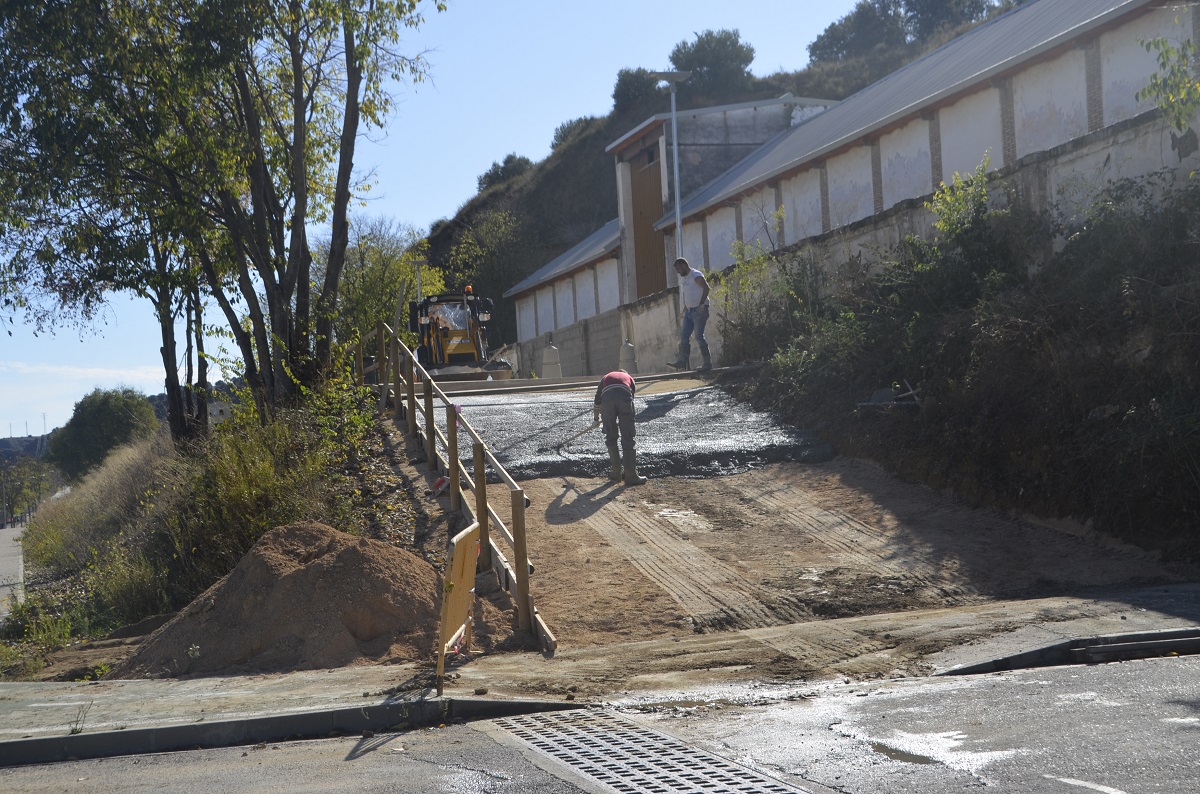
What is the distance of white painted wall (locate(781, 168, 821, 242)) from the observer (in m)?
27.7

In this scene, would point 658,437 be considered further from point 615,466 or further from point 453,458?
point 453,458

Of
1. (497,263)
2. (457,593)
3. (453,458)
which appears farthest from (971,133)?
(497,263)

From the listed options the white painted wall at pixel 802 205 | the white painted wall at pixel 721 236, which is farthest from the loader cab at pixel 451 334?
the white painted wall at pixel 802 205

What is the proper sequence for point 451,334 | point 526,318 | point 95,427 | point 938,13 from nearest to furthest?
point 451,334 < point 526,318 < point 95,427 < point 938,13

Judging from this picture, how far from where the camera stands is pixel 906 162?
24.9m

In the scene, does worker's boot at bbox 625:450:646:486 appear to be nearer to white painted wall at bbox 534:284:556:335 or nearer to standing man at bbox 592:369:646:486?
standing man at bbox 592:369:646:486

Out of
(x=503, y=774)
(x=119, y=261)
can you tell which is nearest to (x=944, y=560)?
(x=503, y=774)

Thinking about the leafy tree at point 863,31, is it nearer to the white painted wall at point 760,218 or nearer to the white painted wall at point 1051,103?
the white painted wall at point 760,218

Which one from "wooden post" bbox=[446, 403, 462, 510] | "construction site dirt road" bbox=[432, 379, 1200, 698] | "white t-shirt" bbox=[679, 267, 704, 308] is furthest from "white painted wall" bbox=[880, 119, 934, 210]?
"wooden post" bbox=[446, 403, 462, 510]

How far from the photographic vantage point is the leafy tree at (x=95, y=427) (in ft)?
219

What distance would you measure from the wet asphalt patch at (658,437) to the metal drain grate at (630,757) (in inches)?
289

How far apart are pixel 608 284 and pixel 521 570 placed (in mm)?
32369

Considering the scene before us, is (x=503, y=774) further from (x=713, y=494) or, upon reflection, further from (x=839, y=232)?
(x=839, y=232)

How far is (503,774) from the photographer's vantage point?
5527 mm
